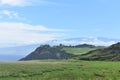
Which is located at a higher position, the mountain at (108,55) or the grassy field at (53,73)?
the mountain at (108,55)

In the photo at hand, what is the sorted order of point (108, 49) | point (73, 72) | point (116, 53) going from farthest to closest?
point (108, 49)
point (116, 53)
point (73, 72)

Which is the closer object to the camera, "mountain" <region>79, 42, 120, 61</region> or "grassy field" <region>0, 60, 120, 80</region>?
"grassy field" <region>0, 60, 120, 80</region>

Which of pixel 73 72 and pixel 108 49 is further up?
pixel 108 49

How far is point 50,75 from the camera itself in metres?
88.1

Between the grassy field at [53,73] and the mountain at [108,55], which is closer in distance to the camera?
the grassy field at [53,73]

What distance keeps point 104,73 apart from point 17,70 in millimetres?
20389

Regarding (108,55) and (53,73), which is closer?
(53,73)

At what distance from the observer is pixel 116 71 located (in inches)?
3922

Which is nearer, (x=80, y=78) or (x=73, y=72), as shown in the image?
(x=80, y=78)

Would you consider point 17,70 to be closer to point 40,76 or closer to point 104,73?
point 40,76

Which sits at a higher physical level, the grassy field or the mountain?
the mountain

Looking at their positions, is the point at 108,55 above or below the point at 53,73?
above

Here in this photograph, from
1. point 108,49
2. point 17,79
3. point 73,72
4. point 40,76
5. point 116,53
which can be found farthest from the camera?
A: point 108,49

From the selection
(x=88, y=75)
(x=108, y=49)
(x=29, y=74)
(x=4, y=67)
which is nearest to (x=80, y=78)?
(x=88, y=75)
